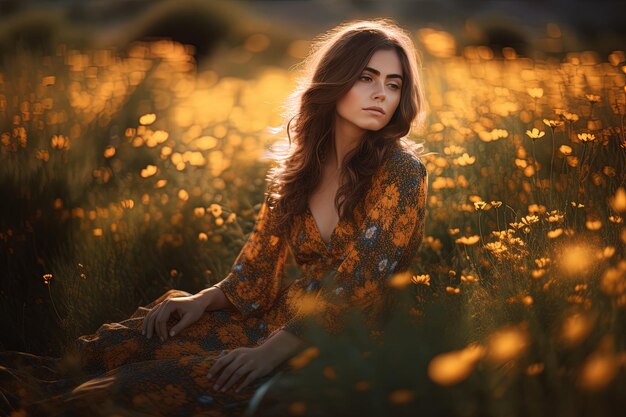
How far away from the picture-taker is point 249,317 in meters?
2.58

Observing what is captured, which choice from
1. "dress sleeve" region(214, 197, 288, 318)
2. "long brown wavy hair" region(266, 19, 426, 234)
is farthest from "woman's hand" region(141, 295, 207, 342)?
"long brown wavy hair" region(266, 19, 426, 234)

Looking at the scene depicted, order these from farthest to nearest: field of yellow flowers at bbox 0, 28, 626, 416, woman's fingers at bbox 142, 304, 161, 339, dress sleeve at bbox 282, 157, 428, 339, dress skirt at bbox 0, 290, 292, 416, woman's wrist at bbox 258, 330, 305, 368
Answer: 1. woman's fingers at bbox 142, 304, 161, 339
2. dress sleeve at bbox 282, 157, 428, 339
3. woman's wrist at bbox 258, 330, 305, 368
4. dress skirt at bbox 0, 290, 292, 416
5. field of yellow flowers at bbox 0, 28, 626, 416

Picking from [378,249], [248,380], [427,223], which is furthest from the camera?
[427,223]

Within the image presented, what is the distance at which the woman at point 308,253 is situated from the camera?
75.3 inches

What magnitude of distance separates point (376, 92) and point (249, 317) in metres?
0.93

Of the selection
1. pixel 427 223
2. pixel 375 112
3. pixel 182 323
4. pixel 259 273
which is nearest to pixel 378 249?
pixel 375 112

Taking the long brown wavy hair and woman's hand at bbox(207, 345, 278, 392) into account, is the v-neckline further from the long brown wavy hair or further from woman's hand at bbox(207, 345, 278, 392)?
woman's hand at bbox(207, 345, 278, 392)

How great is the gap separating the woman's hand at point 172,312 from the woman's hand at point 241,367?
1.42ft

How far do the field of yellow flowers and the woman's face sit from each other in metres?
0.45

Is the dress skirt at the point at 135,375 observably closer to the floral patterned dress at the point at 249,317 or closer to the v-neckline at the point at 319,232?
the floral patterned dress at the point at 249,317

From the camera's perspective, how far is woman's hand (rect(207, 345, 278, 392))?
1892 mm

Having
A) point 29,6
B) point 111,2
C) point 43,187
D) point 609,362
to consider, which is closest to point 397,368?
point 609,362

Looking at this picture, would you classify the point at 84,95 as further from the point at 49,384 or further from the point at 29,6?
the point at 29,6

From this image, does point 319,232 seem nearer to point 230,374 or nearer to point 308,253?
point 308,253
